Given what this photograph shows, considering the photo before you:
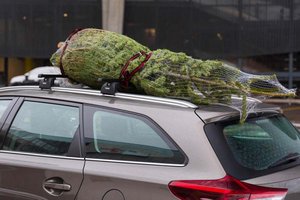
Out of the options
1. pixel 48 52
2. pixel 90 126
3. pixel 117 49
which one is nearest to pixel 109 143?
pixel 90 126

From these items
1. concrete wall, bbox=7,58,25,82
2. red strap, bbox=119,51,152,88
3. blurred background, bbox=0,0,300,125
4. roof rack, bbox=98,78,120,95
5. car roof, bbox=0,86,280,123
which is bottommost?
concrete wall, bbox=7,58,25,82

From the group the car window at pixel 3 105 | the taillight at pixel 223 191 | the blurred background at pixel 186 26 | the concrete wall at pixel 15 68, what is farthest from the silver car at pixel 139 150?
the concrete wall at pixel 15 68

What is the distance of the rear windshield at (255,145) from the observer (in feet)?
9.05

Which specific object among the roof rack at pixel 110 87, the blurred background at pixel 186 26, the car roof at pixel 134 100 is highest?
the roof rack at pixel 110 87

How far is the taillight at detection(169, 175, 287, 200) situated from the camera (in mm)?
2605

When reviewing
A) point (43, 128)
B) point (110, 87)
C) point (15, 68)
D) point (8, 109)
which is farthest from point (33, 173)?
point (15, 68)

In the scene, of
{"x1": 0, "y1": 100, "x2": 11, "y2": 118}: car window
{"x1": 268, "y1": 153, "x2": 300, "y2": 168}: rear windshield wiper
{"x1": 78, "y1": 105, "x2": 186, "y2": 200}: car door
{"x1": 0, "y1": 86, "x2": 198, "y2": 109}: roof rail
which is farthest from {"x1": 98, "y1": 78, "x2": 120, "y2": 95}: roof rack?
{"x1": 268, "y1": 153, "x2": 300, "y2": 168}: rear windshield wiper

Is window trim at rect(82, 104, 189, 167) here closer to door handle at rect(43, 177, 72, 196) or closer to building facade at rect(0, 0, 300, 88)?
door handle at rect(43, 177, 72, 196)

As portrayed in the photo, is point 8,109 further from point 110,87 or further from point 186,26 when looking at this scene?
point 186,26

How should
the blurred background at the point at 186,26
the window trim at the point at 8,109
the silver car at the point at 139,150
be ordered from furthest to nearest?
the blurred background at the point at 186,26
the window trim at the point at 8,109
the silver car at the point at 139,150

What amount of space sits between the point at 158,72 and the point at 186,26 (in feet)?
73.7

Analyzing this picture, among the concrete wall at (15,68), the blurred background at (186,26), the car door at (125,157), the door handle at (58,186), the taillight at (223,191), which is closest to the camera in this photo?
the taillight at (223,191)

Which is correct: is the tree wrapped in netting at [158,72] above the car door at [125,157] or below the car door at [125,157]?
Result: above

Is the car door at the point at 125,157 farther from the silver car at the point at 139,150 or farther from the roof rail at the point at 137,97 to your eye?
the roof rail at the point at 137,97
